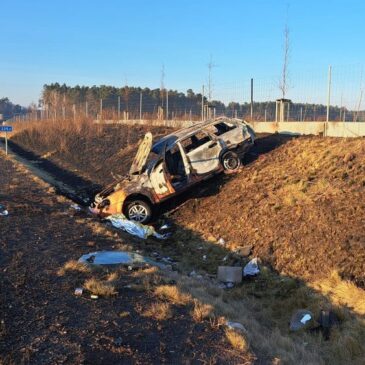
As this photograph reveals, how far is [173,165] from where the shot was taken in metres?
14.0

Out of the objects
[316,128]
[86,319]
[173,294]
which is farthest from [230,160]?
[86,319]

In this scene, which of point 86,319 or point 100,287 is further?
point 100,287

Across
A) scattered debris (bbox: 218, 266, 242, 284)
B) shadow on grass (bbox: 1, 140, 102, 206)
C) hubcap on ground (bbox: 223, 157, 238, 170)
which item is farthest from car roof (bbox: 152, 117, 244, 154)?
scattered debris (bbox: 218, 266, 242, 284)

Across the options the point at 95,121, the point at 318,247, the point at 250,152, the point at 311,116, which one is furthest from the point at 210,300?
the point at 95,121

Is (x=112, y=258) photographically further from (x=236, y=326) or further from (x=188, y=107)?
(x=188, y=107)

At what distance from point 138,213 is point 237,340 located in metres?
8.56

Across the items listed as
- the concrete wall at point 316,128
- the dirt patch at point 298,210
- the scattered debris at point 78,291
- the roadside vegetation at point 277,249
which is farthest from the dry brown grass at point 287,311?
the concrete wall at point 316,128

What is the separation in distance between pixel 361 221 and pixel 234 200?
4236mm

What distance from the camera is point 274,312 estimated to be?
7613 mm

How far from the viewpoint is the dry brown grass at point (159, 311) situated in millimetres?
5645

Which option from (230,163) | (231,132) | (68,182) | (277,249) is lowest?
(68,182)

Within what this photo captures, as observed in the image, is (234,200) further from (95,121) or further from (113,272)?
(95,121)

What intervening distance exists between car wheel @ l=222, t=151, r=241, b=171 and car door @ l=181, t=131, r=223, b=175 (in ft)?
0.86

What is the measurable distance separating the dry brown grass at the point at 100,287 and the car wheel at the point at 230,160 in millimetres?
8086
